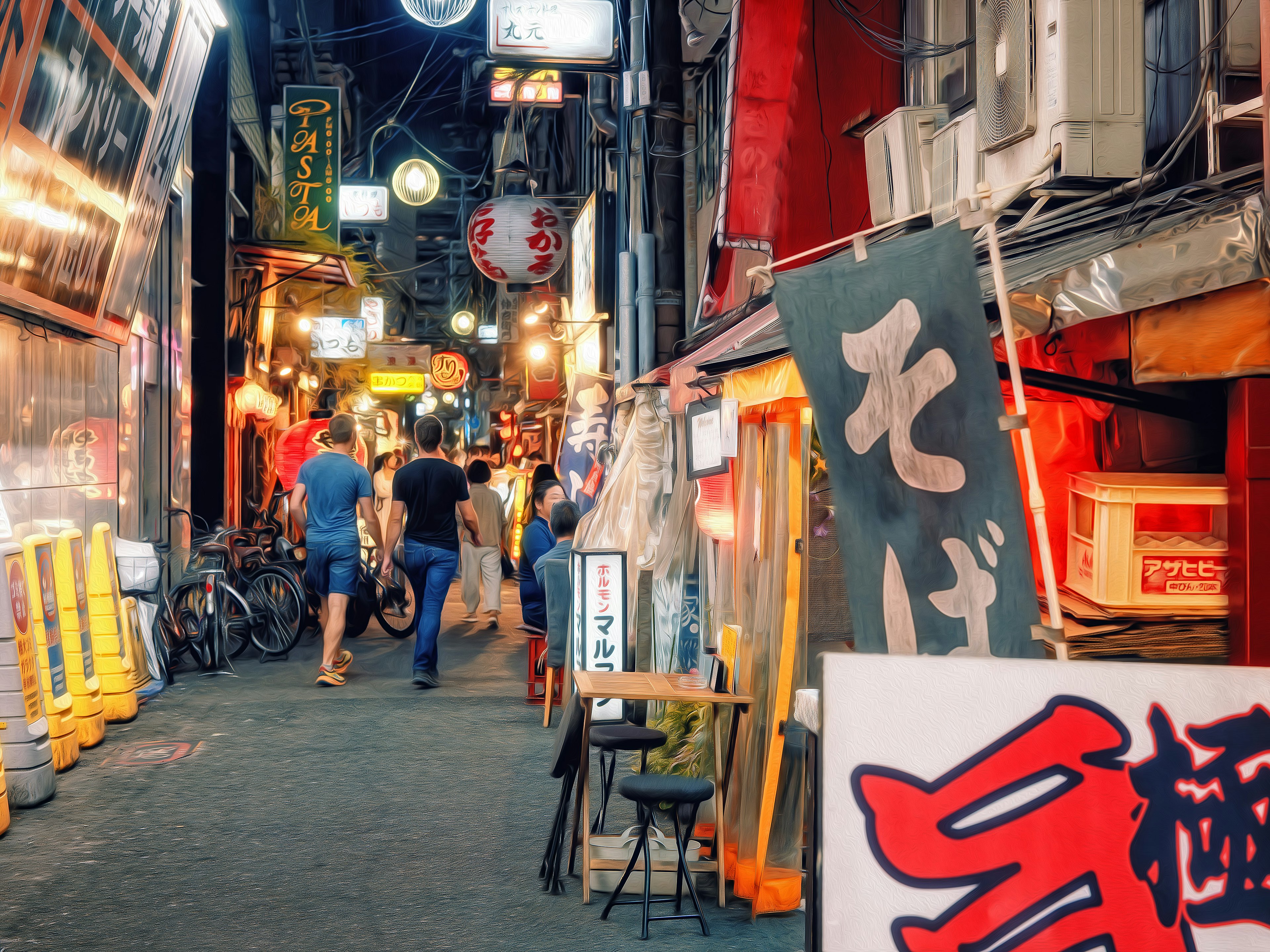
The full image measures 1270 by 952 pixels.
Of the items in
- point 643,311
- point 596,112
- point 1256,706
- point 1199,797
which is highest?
point 596,112

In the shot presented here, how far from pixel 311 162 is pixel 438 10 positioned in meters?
6.47

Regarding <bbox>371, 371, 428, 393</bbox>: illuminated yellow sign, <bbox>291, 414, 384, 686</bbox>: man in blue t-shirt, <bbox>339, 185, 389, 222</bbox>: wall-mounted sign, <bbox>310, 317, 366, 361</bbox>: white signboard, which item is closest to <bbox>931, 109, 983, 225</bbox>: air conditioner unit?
<bbox>291, 414, 384, 686</bbox>: man in blue t-shirt

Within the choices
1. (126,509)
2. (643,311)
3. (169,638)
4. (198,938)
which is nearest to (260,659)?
(169,638)

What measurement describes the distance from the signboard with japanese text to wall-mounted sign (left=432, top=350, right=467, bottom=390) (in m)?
22.5

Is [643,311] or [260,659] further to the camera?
[260,659]

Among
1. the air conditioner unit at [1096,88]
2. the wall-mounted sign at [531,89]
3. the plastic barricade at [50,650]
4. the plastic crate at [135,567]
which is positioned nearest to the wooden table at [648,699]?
the air conditioner unit at [1096,88]

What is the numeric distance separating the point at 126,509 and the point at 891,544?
9.90m

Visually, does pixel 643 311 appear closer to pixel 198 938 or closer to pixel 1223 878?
pixel 198 938

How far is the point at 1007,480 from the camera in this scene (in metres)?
3.19

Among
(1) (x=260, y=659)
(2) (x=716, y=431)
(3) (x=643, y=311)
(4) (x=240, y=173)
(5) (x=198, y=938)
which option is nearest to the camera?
(5) (x=198, y=938)

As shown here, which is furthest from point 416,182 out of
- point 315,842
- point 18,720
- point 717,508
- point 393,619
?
point 315,842

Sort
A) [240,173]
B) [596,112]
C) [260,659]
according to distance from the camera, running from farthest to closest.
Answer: [240,173] < [596,112] < [260,659]

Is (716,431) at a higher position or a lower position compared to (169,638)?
A: higher

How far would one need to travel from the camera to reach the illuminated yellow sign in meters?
30.9
